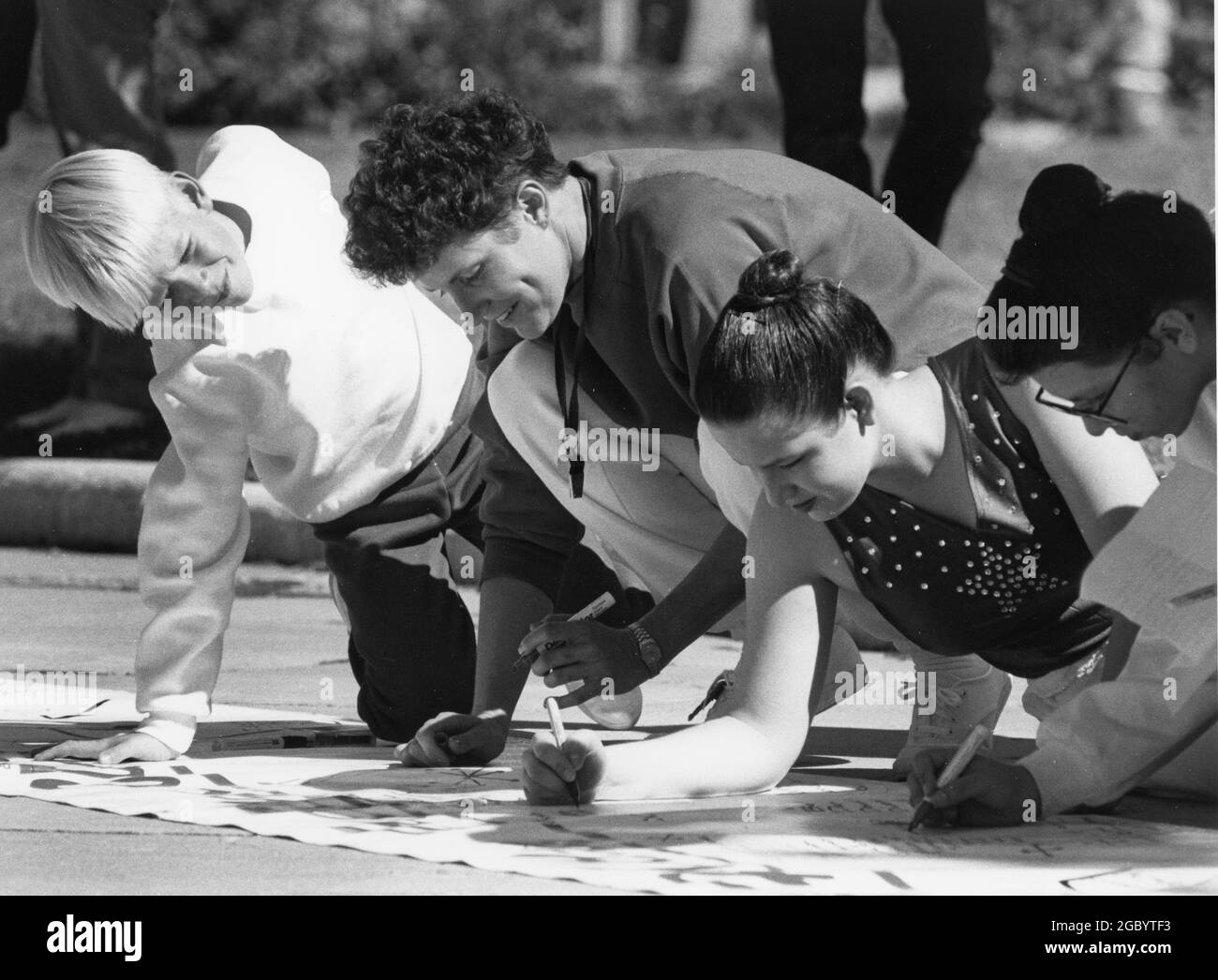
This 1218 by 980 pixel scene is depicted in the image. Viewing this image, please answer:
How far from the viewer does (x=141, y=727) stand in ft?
9.18

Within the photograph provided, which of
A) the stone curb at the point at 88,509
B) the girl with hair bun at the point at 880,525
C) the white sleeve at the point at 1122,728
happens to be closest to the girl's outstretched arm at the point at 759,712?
the girl with hair bun at the point at 880,525

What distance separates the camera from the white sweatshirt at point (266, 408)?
281 centimetres

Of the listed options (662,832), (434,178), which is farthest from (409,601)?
(662,832)

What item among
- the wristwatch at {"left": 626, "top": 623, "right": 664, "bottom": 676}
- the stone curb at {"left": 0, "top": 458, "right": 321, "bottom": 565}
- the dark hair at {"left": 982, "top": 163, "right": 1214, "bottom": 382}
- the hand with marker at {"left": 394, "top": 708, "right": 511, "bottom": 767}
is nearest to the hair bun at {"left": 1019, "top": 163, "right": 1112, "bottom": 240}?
the dark hair at {"left": 982, "top": 163, "right": 1214, "bottom": 382}

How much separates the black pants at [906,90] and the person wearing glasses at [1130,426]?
55.6 inches

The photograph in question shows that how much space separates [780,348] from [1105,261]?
1.18 feet

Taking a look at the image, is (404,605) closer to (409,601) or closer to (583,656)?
(409,601)

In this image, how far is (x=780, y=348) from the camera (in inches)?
88.3

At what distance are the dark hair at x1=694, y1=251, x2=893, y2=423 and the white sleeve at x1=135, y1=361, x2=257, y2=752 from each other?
0.82 metres

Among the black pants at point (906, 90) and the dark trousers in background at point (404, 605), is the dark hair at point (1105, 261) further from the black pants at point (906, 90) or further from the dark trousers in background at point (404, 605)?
the black pants at point (906, 90)

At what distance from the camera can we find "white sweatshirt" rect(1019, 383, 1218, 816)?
2.25 metres

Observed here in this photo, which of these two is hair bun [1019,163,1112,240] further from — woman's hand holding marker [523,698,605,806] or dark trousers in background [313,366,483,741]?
dark trousers in background [313,366,483,741]
